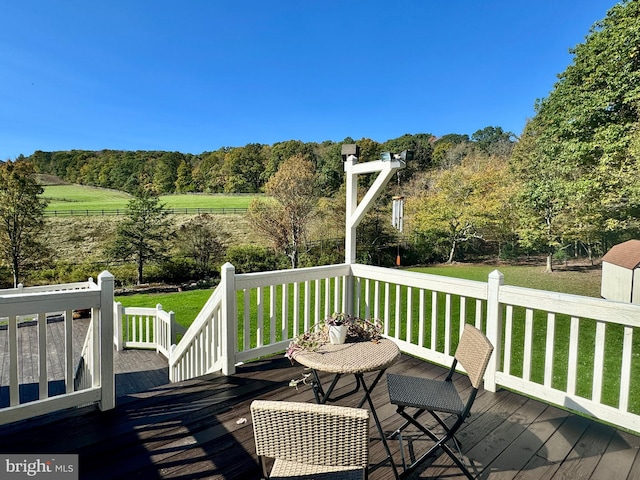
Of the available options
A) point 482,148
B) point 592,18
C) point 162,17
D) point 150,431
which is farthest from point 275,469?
point 162,17

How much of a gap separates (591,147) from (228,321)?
6342mm

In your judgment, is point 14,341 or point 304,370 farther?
point 304,370

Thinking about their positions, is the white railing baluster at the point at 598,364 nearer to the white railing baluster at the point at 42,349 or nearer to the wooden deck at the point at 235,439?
the wooden deck at the point at 235,439

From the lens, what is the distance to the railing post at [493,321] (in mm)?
2500

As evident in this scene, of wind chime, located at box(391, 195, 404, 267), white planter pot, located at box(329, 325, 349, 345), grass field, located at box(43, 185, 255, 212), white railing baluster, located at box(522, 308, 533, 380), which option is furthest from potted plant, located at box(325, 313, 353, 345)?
grass field, located at box(43, 185, 255, 212)

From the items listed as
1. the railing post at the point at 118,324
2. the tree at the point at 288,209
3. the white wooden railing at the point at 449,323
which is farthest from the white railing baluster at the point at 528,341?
the tree at the point at 288,209

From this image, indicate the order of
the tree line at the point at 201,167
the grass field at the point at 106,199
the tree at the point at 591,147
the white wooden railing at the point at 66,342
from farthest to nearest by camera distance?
1. the tree line at the point at 201,167
2. the grass field at the point at 106,199
3. the tree at the point at 591,147
4. the white wooden railing at the point at 66,342

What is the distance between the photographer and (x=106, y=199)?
12570mm

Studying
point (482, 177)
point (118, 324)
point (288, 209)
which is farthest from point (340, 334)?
point (288, 209)

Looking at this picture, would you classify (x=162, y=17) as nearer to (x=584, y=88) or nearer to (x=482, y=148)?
(x=482, y=148)

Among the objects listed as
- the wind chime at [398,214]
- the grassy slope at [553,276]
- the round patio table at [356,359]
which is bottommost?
the grassy slope at [553,276]

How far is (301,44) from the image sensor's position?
413 inches

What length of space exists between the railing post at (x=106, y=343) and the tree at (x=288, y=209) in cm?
1050

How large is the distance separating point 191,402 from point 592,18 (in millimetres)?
8597
